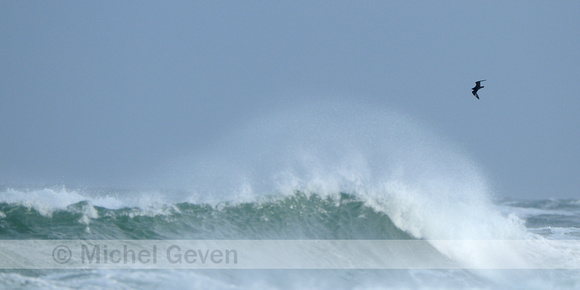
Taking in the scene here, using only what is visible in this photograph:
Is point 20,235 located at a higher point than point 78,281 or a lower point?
higher

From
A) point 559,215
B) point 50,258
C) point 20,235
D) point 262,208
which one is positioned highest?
point 559,215

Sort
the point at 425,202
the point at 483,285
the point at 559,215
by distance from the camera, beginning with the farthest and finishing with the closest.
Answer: the point at 559,215, the point at 425,202, the point at 483,285

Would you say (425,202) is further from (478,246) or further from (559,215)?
(559,215)

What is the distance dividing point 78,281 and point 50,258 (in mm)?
1239

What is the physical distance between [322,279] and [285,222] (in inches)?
110

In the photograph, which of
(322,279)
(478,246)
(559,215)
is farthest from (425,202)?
(559,215)

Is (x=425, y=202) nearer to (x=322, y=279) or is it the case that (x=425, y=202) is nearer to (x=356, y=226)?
(x=356, y=226)

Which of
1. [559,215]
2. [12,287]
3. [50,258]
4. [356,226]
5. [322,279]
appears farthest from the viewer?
[559,215]

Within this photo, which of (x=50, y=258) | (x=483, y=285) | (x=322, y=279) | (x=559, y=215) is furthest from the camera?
(x=559, y=215)

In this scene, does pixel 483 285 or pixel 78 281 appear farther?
pixel 483 285

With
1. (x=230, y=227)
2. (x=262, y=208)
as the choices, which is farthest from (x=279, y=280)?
(x=262, y=208)

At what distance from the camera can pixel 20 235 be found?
10.0m

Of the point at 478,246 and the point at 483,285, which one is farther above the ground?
the point at 478,246

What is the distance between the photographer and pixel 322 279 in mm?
9781
